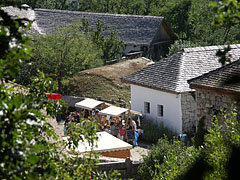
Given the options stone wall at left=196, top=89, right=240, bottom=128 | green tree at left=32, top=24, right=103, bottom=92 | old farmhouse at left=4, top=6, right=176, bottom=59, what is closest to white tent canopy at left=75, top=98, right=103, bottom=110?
green tree at left=32, top=24, right=103, bottom=92

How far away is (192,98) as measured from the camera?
72.6 ft

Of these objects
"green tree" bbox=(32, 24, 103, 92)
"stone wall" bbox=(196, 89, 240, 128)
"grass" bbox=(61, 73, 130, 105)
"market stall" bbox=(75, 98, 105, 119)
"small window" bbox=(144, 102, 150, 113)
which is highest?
"stone wall" bbox=(196, 89, 240, 128)

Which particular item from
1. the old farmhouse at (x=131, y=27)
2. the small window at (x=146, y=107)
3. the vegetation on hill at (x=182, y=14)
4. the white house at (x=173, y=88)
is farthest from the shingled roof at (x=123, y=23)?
the small window at (x=146, y=107)

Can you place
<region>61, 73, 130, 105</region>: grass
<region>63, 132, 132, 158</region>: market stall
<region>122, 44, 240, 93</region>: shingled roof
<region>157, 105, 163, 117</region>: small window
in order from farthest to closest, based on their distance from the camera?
<region>61, 73, 130, 105</region>: grass
<region>157, 105, 163, 117</region>: small window
<region>122, 44, 240, 93</region>: shingled roof
<region>63, 132, 132, 158</region>: market stall

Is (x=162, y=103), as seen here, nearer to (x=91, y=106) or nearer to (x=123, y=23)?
(x=91, y=106)

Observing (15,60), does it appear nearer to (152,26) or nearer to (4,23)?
(4,23)

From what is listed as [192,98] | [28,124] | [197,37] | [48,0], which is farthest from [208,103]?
[48,0]

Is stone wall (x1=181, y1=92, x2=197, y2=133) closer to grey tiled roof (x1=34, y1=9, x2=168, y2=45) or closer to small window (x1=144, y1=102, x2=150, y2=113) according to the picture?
small window (x1=144, y1=102, x2=150, y2=113)

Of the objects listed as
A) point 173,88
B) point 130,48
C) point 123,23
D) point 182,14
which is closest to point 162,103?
point 173,88

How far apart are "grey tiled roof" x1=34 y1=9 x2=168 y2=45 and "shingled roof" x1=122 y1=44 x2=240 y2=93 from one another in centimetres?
1794

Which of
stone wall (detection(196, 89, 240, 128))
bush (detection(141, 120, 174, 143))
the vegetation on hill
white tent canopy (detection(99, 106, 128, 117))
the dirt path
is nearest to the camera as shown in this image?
stone wall (detection(196, 89, 240, 128))

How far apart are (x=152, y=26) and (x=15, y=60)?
40.9 metres

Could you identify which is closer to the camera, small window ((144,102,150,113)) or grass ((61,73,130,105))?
small window ((144,102,150,113))

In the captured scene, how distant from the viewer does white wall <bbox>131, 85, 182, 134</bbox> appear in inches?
880
